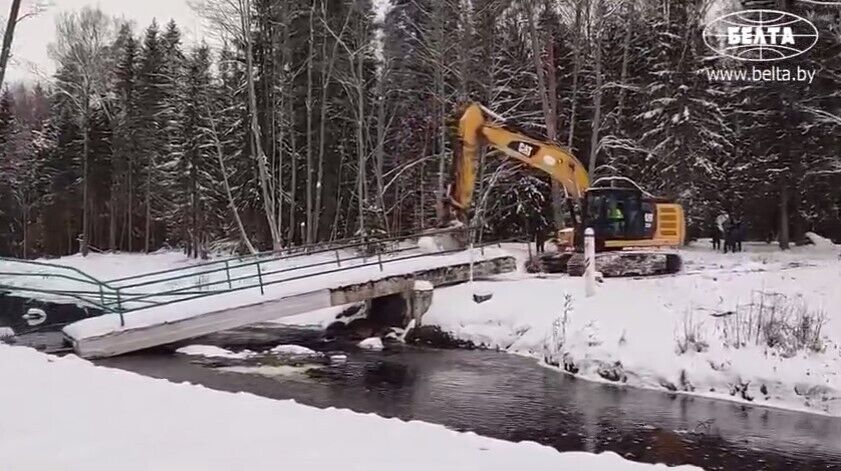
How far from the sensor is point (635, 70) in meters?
33.1

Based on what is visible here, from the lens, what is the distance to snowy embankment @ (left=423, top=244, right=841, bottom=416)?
1111 centimetres

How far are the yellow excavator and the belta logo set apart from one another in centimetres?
1083

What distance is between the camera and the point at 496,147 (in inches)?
768

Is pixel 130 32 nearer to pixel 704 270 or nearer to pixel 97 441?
pixel 704 270

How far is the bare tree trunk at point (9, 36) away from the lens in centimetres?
2013

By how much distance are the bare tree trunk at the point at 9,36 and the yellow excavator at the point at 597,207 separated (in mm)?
11662

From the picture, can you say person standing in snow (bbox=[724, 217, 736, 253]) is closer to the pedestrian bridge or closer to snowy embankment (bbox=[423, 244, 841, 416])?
snowy embankment (bbox=[423, 244, 841, 416])

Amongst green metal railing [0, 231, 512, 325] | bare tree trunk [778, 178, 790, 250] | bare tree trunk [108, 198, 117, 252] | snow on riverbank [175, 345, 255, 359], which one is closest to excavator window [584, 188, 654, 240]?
green metal railing [0, 231, 512, 325]

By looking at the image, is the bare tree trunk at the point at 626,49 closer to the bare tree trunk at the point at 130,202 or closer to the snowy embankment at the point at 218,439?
the snowy embankment at the point at 218,439

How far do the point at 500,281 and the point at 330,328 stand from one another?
417cm

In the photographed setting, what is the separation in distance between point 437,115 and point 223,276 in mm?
12188

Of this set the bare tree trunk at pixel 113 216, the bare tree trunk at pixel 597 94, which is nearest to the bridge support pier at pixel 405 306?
the bare tree trunk at pixel 597 94

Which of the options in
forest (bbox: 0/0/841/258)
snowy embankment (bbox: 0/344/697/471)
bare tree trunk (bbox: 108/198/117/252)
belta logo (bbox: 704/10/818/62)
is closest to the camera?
snowy embankment (bbox: 0/344/697/471)

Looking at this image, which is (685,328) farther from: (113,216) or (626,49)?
(113,216)
